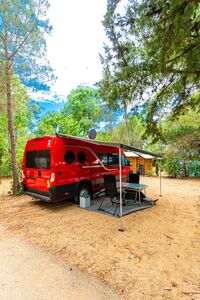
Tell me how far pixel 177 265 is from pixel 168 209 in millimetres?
2802

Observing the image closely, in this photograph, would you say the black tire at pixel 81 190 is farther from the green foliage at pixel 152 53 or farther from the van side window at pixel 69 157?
the green foliage at pixel 152 53

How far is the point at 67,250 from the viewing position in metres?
2.78

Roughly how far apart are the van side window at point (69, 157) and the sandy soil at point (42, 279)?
246cm

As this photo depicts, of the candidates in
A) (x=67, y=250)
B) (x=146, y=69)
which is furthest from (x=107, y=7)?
(x=67, y=250)

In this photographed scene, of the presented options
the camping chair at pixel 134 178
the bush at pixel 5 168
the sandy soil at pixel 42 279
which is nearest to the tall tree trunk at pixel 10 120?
the sandy soil at pixel 42 279

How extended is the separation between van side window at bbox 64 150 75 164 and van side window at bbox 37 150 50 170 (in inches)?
19.5

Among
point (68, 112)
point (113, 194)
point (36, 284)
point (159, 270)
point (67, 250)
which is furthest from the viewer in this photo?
point (68, 112)

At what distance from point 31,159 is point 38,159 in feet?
1.48

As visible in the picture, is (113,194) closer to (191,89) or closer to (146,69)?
(146,69)

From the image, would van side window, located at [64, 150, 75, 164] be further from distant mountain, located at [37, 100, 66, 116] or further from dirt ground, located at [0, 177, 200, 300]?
distant mountain, located at [37, 100, 66, 116]

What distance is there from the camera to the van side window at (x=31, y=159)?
505 cm

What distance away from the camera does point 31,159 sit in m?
5.22

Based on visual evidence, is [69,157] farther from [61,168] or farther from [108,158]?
[108,158]

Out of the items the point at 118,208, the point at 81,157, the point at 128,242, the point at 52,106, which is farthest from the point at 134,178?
the point at 52,106
